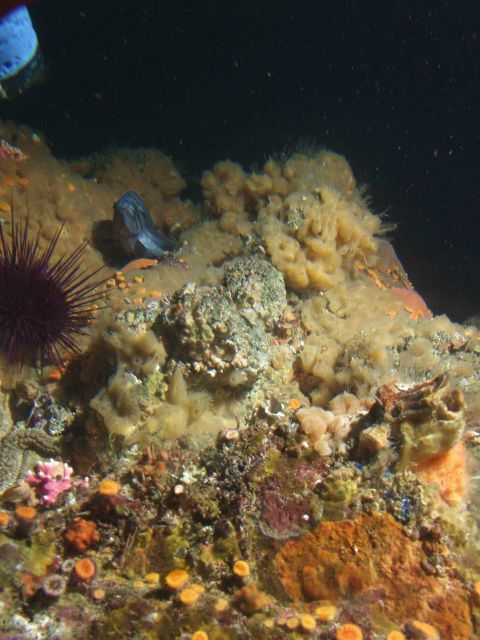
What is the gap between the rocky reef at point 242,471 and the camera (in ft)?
7.39

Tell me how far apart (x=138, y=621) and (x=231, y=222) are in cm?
559

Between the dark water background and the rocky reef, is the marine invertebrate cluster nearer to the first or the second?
the rocky reef

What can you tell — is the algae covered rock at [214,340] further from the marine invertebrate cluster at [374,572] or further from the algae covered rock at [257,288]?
the marine invertebrate cluster at [374,572]

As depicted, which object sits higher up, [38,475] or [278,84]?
[278,84]

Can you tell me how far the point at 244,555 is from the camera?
2.52 m

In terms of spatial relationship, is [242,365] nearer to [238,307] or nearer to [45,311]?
[238,307]

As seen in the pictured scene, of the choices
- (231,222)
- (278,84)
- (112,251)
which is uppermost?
(278,84)

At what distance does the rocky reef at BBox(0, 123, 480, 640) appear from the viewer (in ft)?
7.39

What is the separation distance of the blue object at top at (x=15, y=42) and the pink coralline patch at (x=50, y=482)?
2616 mm

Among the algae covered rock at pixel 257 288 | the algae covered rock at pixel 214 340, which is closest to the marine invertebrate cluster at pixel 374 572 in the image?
the algae covered rock at pixel 214 340

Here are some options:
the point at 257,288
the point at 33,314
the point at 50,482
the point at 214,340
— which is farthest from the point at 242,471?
the point at 33,314

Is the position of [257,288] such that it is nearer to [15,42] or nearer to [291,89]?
[15,42]

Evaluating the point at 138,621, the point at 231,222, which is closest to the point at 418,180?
the point at 231,222

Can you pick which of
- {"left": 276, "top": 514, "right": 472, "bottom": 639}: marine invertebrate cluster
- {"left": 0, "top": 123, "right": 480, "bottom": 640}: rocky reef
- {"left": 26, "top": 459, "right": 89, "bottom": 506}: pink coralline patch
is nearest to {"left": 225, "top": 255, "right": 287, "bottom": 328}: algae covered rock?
{"left": 0, "top": 123, "right": 480, "bottom": 640}: rocky reef
